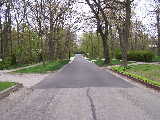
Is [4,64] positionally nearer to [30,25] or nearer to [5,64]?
[5,64]

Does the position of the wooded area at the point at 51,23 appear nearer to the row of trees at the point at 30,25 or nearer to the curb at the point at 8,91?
the row of trees at the point at 30,25

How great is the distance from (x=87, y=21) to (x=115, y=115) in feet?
114

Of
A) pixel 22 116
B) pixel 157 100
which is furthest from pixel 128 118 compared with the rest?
pixel 157 100

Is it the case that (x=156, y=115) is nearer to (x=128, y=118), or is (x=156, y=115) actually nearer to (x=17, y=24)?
(x=128, y=118)

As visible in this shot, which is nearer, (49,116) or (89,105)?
(49,116)

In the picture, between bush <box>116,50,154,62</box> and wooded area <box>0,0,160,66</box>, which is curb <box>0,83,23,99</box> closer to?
wooded area <box>0,0,160,66</box>

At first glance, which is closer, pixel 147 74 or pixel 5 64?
pixel 147 74

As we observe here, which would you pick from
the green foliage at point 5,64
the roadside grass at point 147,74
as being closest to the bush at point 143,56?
the green foliage at point 5,64

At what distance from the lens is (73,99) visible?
11508mm

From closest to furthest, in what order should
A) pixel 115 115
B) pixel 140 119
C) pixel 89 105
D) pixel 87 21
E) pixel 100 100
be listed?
pixel 140 119
pixel 115 115
pixel 89 105
pixel 100 100
pixel 87 21

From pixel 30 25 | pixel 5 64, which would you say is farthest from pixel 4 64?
pixel 30 25

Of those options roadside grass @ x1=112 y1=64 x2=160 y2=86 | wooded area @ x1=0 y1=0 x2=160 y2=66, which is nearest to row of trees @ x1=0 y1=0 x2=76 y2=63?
wooded area @ x1=0 y1=0 x2=160 y2=66

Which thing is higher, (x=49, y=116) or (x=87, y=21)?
(x=87, y=21)

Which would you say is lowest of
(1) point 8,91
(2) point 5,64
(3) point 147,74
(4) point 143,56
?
(1) point 8,91
